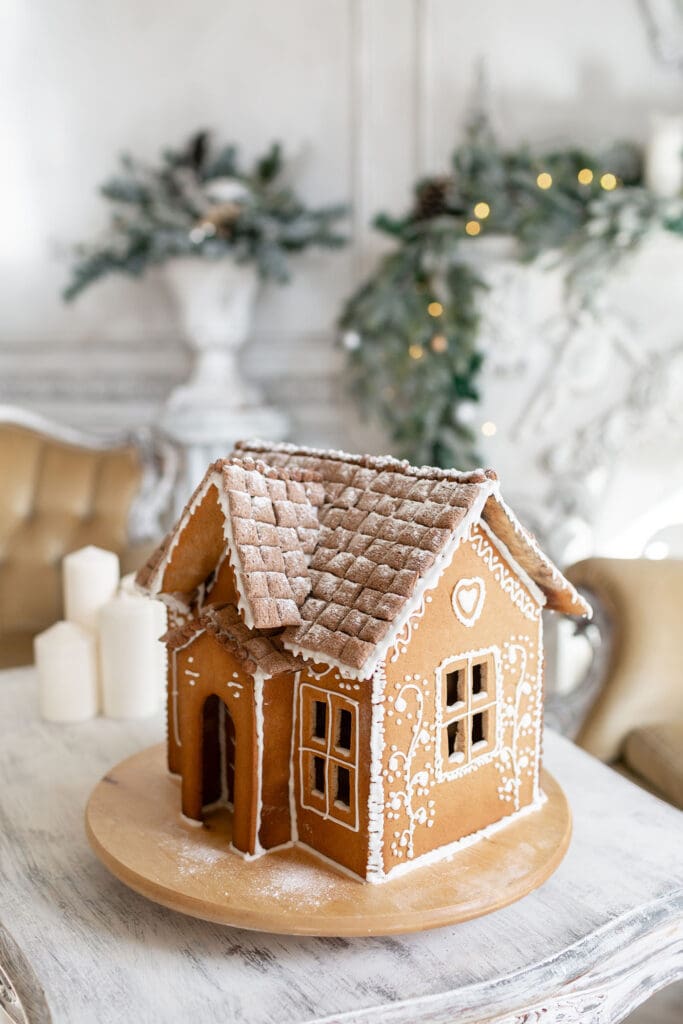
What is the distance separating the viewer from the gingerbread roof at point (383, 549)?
828 mm

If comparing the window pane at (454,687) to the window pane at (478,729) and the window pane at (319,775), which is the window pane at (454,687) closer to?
the window pane at (478,729)

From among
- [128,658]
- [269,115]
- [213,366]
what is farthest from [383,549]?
[269,115]

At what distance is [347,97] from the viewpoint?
2.96 m

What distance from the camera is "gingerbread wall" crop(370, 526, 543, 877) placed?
87 centimetres

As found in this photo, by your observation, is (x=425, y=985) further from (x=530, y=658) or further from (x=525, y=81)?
(x=525, y=81)

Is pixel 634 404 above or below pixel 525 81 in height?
below

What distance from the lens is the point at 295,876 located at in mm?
883

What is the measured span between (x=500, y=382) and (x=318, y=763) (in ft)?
6.10

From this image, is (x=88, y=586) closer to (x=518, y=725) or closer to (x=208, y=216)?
(x=518, y=725)

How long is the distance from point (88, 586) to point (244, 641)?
0.63 m

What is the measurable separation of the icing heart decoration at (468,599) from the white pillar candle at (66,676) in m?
0.66

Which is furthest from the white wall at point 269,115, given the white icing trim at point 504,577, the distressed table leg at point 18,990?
the distressed table leg at point 18,990

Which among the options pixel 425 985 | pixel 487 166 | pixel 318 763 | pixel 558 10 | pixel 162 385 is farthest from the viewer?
pixel 162 385

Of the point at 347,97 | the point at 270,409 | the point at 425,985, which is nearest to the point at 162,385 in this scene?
the point at 270,409
